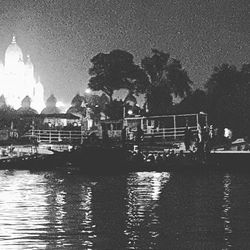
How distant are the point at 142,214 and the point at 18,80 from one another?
136 m

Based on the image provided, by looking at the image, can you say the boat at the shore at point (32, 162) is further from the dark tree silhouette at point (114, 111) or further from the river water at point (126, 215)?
the dark tree silhouette at point (114, 111)

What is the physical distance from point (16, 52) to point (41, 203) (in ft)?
459

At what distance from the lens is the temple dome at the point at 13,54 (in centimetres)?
15488

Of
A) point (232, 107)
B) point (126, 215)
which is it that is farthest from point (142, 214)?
point (232, 107)

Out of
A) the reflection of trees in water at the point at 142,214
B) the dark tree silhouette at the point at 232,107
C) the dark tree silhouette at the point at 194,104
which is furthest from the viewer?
the dark tree silhouette at the point at 194,104

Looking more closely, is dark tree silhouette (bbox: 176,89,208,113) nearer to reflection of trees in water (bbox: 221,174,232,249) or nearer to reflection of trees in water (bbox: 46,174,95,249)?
reflection of trees in water (bbox: 221,174,232,249)

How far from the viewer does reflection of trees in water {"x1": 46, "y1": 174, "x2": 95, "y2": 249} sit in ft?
45.3

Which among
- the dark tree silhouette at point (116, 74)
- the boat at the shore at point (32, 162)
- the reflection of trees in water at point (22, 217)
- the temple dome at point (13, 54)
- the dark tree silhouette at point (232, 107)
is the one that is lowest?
the reflection of trees in water at point (22, 217)

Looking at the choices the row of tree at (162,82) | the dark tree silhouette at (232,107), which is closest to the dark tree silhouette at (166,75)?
the row of tree at (162,82)

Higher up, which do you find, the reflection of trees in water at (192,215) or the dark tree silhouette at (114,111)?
the dark tree silhouette at (114,111)

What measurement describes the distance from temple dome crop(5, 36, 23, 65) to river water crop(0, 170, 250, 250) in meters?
128

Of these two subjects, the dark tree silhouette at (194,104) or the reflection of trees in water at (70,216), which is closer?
the reflection of trees in water at (70,216)

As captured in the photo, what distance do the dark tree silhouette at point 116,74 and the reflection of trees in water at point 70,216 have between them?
4229cm

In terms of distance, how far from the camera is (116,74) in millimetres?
72125
